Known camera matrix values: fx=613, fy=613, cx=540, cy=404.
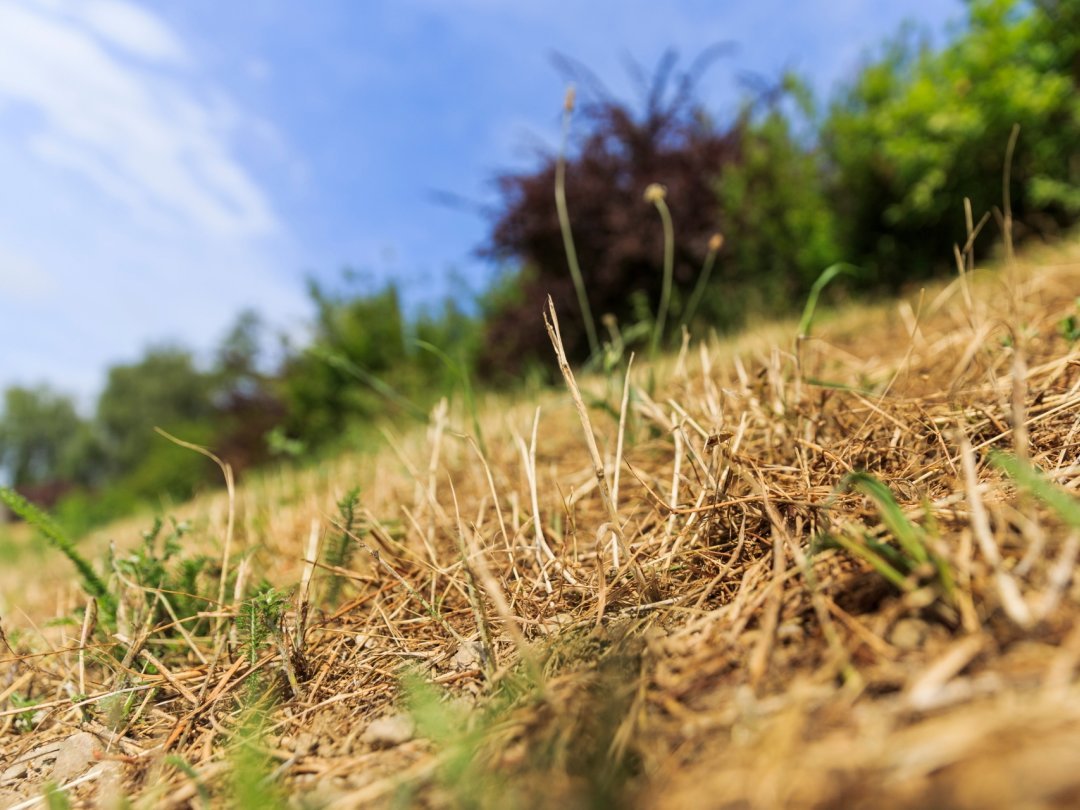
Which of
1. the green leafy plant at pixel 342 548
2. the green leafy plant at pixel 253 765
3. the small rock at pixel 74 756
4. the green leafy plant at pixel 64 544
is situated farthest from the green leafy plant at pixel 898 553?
the green leafy plant at pixel 64 544

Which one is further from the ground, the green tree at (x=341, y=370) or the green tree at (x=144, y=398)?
the green tree at (x=144, y=398)

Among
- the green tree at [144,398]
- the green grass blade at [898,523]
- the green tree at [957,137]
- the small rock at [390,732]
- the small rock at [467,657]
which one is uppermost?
the green tree at [144,398]

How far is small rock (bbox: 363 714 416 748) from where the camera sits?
839mm

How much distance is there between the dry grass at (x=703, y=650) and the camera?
54cm

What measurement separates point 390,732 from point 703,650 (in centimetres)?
44

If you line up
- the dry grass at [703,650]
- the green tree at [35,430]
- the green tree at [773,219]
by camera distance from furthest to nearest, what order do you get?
1. the green tree at [35,430]
2. the green tree at [773,219]
3. the dry grass at [703,650]

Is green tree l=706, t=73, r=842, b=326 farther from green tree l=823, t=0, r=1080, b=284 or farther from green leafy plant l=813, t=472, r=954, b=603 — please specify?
green leafy plant l=813, t=472, r=954, b=603

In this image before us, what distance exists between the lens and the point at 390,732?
2.79 feet

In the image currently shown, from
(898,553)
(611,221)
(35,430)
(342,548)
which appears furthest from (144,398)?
(898,553)

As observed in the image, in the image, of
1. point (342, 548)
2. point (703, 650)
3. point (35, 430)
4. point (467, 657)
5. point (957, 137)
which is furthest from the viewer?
point (35, 430)

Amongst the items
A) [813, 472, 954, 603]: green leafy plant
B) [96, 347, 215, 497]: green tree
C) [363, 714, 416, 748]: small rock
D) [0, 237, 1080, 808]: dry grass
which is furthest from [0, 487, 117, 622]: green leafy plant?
[96, 347, 215, 497]: green tree

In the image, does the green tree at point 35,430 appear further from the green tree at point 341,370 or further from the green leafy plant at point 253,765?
the green leafy plant at point 253,765

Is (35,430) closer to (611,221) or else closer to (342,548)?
(611,221)

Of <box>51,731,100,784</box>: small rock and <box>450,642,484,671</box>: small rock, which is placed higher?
<box>51,731,100,784</box>: small rock
